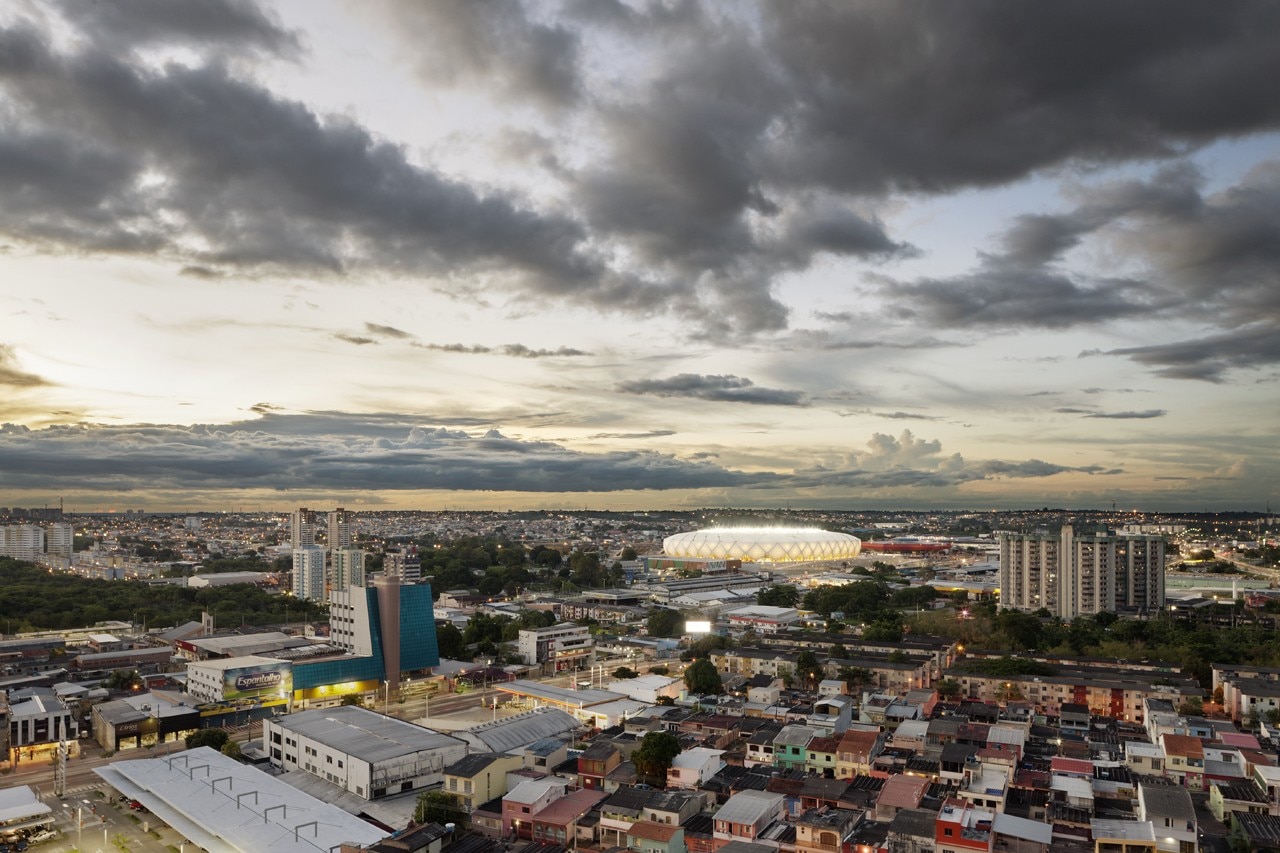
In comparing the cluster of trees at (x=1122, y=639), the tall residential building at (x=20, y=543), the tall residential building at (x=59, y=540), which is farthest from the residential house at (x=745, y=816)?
the tall residential building at (x=59, y=540)

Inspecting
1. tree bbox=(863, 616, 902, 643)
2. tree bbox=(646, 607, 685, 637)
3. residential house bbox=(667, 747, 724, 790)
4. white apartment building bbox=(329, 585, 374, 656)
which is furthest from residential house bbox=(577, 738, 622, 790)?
tree bbox=(646, 607, 685, 637)

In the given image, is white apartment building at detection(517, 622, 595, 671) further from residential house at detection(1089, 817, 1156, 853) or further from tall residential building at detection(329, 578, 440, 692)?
residential house at detection(1089, 817, 1156, 853)

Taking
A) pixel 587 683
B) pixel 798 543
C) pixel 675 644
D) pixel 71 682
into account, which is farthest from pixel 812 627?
pixel 798 543

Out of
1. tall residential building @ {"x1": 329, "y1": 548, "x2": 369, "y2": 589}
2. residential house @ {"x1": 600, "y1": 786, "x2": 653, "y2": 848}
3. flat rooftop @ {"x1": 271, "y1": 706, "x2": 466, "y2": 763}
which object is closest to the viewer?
residential house @ {"x1": 600, "y1": 786, "x2": 653, "y2": 848}

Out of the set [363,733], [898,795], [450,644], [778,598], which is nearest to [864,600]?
[778,598]

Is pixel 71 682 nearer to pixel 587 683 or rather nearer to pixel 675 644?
pixel 587 683

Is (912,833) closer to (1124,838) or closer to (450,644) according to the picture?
(1124,838)
